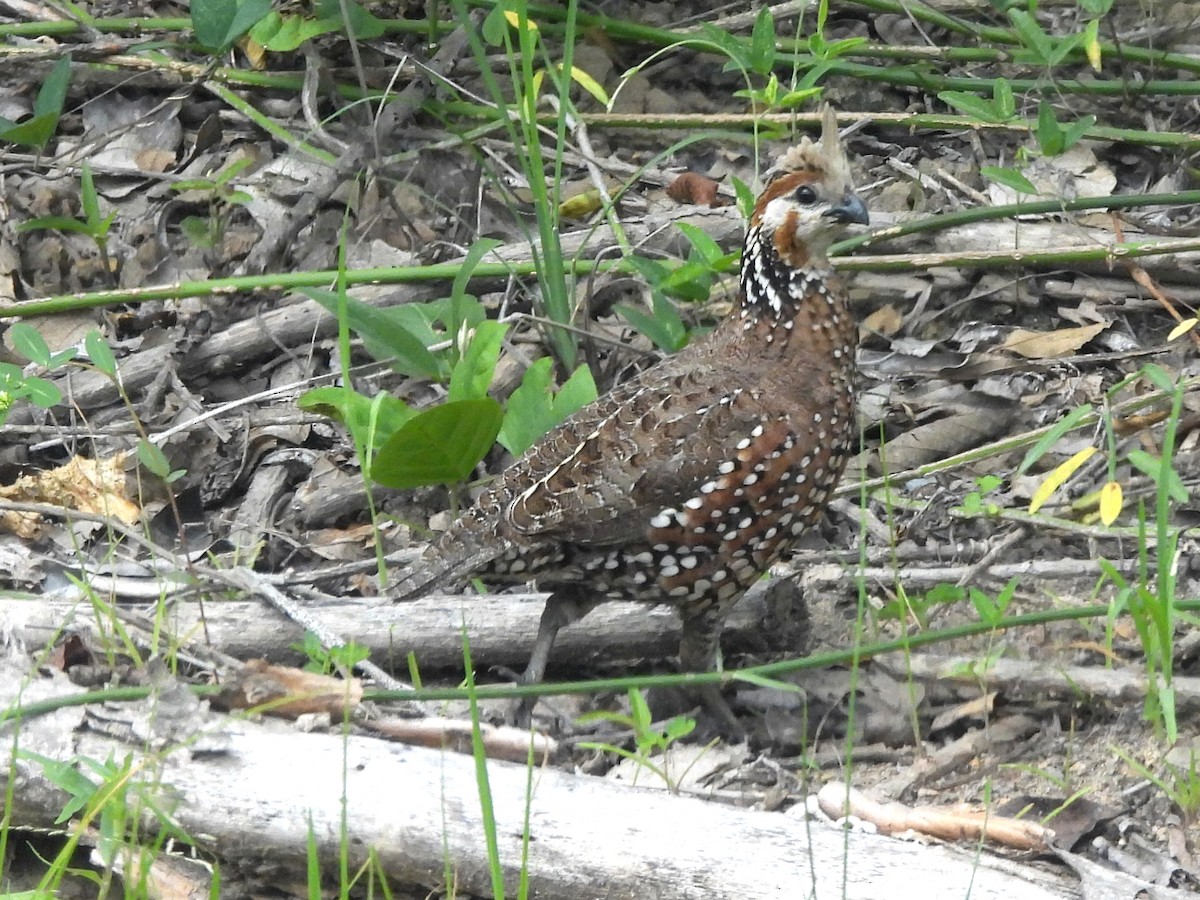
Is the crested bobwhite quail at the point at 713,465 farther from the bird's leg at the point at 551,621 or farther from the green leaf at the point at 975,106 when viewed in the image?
the green leaf at the point at 975,106

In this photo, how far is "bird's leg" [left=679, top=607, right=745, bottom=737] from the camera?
4293 millimetres

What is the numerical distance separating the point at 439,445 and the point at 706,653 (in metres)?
0.99

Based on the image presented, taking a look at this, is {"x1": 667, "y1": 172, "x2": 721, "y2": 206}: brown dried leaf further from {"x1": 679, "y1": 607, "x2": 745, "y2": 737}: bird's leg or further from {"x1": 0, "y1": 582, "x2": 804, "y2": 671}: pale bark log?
{"x1": 679, "y1": 607, "x2": 745, "y2": 737}: bird's leg

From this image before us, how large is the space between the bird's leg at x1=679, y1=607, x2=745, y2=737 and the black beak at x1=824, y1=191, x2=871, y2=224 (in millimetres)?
1125

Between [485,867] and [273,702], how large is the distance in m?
0.72

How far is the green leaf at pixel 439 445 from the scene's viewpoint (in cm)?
441

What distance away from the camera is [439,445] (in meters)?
4.54

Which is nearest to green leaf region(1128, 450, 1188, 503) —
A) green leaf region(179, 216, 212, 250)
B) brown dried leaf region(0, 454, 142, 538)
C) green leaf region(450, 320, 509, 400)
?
green leaf region(450, 320, 509, 400)

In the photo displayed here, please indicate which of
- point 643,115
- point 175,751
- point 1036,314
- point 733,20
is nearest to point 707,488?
point 175,751

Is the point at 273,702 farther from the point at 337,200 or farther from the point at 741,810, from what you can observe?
the point at 337,200

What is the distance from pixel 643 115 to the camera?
20.1ft

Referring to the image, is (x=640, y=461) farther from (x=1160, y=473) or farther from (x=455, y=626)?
(x=1160, y=473)

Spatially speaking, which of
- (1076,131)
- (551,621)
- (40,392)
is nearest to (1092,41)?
(1076,131)

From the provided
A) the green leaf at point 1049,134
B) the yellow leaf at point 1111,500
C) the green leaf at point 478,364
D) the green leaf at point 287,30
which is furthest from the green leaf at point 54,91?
the yellow leaf at point 1111,500
